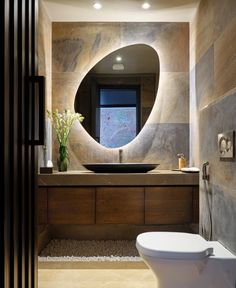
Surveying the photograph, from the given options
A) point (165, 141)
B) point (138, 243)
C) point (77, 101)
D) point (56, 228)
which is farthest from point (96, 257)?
point (77, 101)

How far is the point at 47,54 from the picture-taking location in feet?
10.7

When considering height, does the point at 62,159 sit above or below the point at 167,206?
above

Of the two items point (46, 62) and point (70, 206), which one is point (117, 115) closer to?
point (46, 62)

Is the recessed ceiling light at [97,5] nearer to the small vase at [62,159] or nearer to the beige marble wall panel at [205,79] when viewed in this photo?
the beige marble wall panel at [205,79]

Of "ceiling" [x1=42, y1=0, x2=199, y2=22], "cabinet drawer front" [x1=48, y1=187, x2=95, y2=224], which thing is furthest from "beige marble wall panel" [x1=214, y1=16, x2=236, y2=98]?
"cabinet drawer front" [x1=48, y1=187, x2=95, y2=224]

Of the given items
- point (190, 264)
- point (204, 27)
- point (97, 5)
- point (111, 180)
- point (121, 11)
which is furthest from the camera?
point (121, 11)

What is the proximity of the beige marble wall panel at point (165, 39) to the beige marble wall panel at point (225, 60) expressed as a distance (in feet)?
3.02

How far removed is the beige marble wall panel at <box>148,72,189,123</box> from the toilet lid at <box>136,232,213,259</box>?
5.80ft

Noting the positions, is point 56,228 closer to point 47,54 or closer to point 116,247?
point 116,247

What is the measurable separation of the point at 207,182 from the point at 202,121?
1.59 feet

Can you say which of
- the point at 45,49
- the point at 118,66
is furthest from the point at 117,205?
the point at 45,49

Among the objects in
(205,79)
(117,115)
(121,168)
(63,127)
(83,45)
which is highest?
(83,45)

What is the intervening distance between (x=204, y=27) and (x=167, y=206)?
1.77 m

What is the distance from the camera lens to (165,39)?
3.35m
